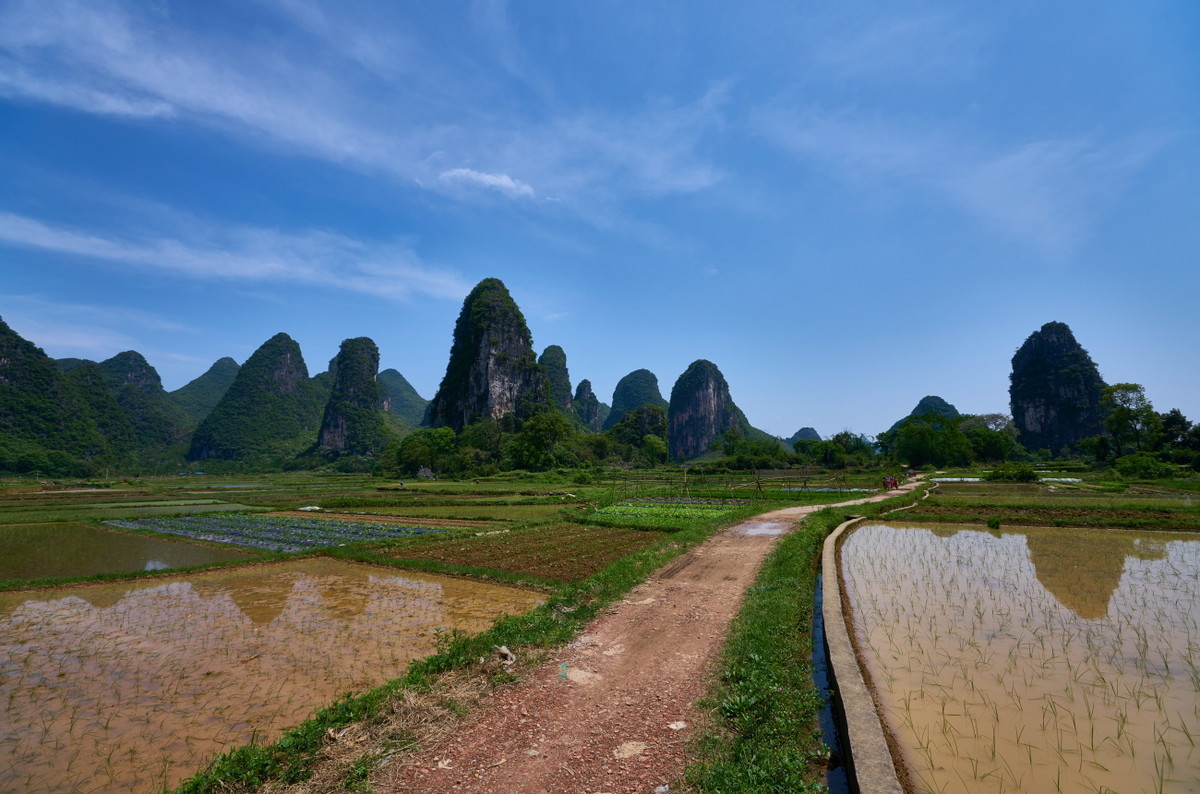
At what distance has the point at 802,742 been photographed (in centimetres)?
379

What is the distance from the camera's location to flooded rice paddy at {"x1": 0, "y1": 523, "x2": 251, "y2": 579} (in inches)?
487

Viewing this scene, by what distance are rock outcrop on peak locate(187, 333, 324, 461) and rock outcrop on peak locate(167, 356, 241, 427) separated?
27.3 metres

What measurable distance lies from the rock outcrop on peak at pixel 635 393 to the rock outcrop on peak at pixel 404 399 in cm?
6139

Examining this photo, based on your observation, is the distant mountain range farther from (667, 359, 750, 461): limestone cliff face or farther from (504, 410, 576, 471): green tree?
(504, 410, 576, 471): green tree

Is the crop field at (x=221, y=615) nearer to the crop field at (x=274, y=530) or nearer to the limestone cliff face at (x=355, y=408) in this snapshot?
the crop field at (x=274, y=530)

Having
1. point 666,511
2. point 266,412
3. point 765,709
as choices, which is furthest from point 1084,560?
point 266,412

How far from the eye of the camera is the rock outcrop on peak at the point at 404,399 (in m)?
157

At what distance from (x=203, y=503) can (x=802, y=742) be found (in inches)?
1401

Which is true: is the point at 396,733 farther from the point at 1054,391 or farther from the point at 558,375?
the point at 558,375

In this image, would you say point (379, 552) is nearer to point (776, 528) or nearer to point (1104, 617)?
point (776, 528)

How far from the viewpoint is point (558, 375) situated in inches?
4316

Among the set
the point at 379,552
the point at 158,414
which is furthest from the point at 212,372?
the point at 379,552

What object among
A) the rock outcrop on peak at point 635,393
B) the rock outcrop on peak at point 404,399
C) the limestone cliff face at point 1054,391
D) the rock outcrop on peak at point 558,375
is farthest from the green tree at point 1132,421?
the rock outcrop on peak at point 404,399

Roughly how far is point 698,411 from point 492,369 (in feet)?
170
